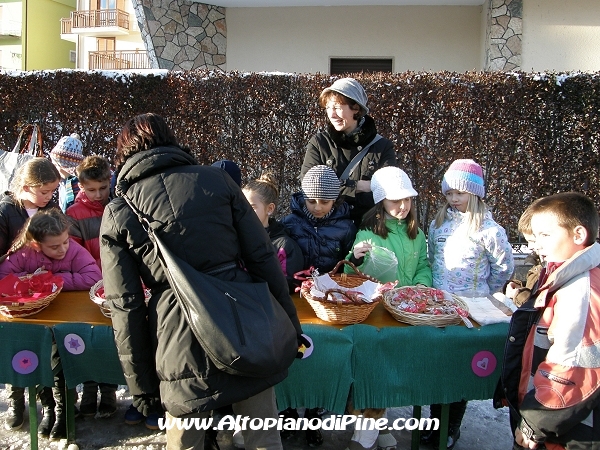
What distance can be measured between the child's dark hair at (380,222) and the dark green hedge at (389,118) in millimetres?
3136

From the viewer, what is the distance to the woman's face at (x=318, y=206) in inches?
127

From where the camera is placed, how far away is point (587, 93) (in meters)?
5.99

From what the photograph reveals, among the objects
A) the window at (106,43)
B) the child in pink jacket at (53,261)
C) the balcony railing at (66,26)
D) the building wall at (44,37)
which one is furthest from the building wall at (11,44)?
the child in pink jacket at (53,261)

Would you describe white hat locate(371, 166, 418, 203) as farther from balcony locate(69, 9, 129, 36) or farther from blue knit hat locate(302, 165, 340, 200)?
balcony locate(69, 9, 129, 36)

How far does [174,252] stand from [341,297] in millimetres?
1005

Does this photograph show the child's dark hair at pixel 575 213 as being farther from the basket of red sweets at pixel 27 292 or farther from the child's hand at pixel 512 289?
the basket of red sweets at pixel 27 292

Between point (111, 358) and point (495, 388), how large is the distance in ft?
6.34

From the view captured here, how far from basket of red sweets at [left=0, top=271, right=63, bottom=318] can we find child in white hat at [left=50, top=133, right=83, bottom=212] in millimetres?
1014

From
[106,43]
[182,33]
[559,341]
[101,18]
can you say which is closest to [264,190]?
[559,341]

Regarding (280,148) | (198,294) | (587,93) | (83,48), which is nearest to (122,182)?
(198,294)

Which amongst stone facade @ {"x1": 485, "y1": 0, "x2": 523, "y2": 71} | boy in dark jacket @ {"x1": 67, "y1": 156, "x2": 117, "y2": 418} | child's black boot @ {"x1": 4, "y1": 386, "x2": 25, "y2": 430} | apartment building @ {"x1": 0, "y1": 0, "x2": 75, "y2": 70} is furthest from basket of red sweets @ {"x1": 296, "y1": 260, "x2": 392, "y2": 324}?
apartment building @ {"x1": 0, "y1": 0, "x2": 75, "y2": 70}

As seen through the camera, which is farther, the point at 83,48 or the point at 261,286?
the point at 83,48

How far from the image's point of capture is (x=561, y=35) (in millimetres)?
9062

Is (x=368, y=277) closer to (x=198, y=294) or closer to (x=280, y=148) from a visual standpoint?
(x=198, y=294)
